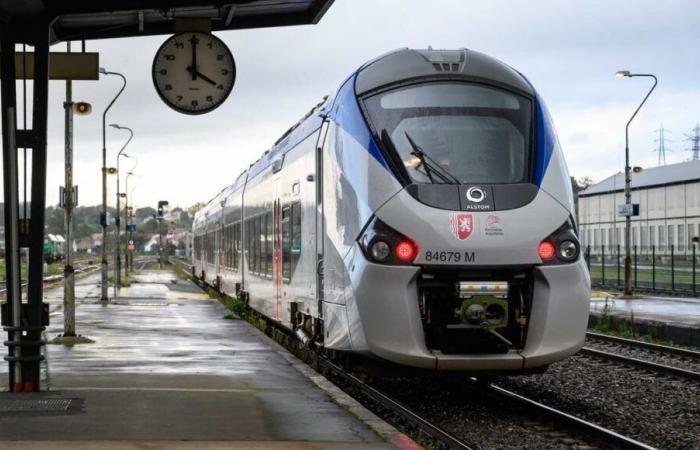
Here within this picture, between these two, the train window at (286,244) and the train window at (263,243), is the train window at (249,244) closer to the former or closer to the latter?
the train window at (263,243)

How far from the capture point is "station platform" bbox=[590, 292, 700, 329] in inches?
956

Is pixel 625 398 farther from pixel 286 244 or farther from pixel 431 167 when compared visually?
pixel 286 244

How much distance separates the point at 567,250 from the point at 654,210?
88507 millimetres

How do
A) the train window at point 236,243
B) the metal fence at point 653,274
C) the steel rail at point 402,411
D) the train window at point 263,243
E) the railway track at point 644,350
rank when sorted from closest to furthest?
the steel rail at point 402,411
the railway track at point 644,350
the train window at point 263,243
the train window at point 236,243
the metal fence at point 653,274

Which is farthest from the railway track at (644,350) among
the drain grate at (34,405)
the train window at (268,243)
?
the drain grate at (34,405)

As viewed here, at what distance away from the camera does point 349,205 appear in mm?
10719

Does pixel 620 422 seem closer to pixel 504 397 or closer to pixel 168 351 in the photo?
pixel 504 397

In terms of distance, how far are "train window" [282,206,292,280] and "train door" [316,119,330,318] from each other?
2876 millimetres

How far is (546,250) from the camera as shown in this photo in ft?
33.1

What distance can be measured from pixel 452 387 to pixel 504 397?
109cm

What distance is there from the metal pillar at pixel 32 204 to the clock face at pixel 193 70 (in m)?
1.21

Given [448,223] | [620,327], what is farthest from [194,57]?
[620,327]

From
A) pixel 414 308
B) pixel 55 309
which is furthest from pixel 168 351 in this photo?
pixel 55 309

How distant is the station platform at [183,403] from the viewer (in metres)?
A: 8.34
